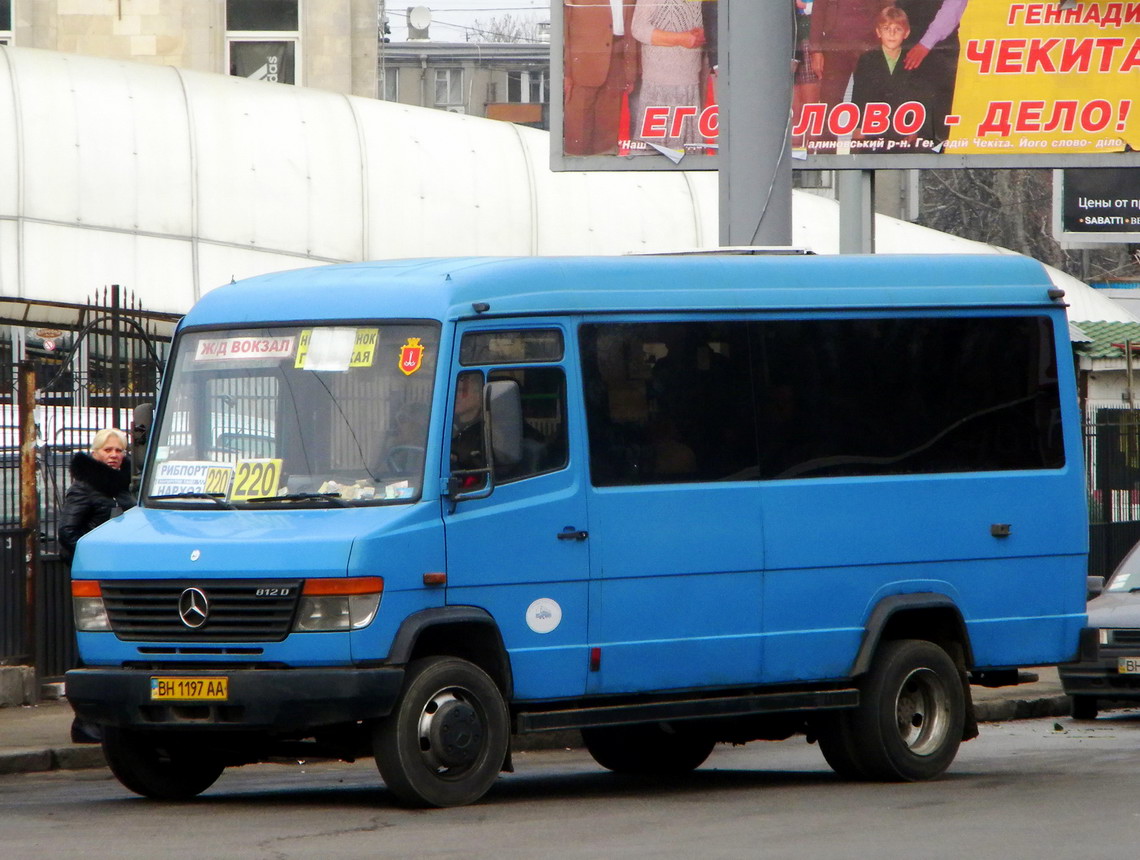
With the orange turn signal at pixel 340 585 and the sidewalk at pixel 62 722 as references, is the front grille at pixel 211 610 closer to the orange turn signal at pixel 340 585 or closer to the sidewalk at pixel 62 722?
the orange turn signal at pixel 340 585

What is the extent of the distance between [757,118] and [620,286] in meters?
5.55

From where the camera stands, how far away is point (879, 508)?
10508 millimetres

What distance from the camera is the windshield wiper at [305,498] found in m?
9.22

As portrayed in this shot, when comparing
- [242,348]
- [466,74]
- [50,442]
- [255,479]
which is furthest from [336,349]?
[466,74]

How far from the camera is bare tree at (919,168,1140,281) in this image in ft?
206

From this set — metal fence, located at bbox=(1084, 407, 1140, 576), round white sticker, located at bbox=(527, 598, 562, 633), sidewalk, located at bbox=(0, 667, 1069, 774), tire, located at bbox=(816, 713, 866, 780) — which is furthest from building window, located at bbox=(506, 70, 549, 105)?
round white sticker, located at bbox=(527, 598, 562, 633)

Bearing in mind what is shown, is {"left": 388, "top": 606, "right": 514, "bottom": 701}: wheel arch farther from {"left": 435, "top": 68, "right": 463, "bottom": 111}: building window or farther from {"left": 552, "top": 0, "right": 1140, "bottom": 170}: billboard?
{"left": 435, "top": 68, "right": 463, "bottom": 111}: building window

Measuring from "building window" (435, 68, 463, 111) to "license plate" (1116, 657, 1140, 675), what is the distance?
361ft

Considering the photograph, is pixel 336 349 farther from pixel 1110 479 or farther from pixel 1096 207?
pixel 1096 207

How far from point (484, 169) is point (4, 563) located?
26583mm

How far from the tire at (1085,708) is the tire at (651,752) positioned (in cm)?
439

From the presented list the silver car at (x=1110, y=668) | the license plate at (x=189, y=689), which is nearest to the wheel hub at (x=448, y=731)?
the license plate at (x=189, y=689)

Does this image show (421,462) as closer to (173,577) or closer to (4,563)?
(173,577)

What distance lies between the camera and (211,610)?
9078 millimetres
